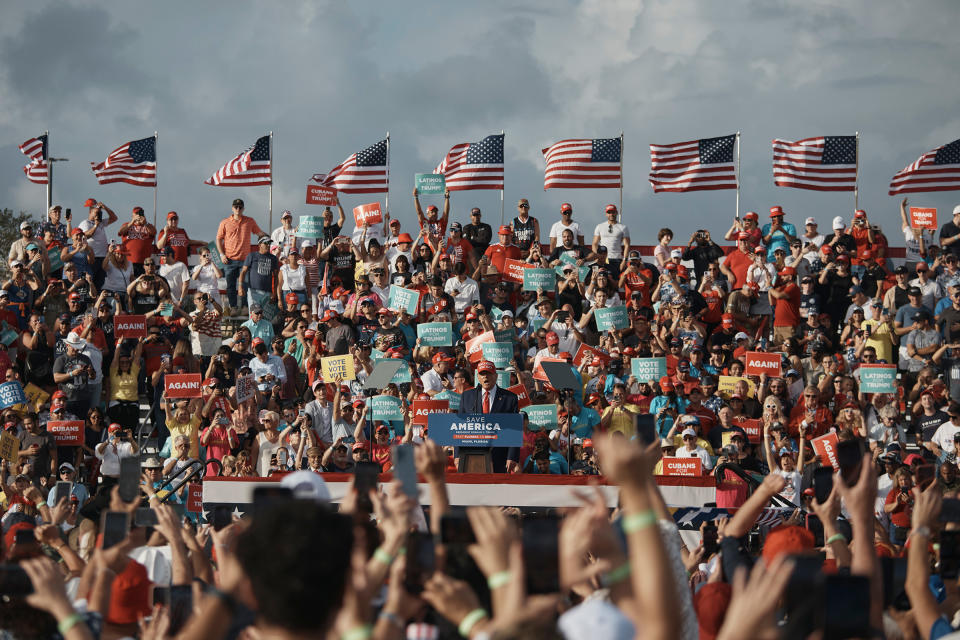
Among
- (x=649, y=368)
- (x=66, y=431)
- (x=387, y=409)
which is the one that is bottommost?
(x=66, y=431)

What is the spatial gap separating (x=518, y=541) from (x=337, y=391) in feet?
34.8

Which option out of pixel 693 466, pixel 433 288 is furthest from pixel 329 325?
pixel 693 466

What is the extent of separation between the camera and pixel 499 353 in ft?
48.8

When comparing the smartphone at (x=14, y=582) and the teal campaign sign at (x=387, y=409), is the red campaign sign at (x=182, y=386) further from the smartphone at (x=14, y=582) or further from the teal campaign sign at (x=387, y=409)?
the smartphone at (x=14, y=582)

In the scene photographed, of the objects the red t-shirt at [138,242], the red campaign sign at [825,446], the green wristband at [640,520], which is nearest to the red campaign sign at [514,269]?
the red t-shirt at [138,242]

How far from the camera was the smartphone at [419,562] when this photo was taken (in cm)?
365

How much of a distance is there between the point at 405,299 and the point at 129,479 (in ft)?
36.1

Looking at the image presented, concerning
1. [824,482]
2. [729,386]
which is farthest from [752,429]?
[824,482]

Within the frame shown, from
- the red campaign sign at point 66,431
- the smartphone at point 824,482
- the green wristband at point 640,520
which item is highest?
the green wristband at point 640,520

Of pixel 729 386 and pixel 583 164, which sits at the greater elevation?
pixel 583 164

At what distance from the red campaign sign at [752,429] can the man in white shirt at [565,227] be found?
637cm

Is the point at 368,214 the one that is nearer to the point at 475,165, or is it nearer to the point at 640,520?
the point at 475,165

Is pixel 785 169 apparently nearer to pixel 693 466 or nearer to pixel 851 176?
pixel 851 176

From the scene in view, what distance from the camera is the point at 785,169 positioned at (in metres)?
22.6
